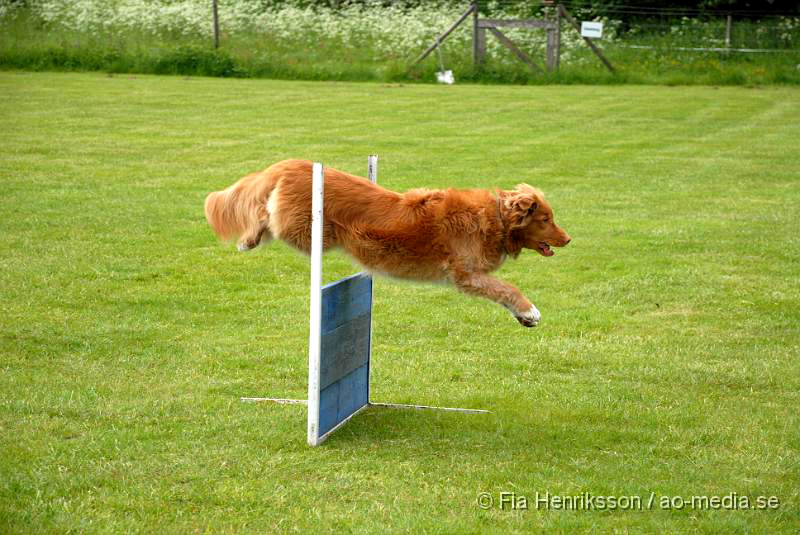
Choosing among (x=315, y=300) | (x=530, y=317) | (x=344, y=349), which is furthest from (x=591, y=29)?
(x=315, y=300)

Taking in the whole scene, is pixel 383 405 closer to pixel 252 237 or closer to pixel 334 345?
pixel 334 345

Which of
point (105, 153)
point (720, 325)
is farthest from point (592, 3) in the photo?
point (720, 325)

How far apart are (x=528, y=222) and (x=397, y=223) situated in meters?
0.84

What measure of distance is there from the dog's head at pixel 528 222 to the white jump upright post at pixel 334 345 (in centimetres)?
97

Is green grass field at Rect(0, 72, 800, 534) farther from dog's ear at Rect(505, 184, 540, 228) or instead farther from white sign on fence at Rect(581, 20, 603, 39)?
white sign on fence at Rect(581, 20, 603, 39)

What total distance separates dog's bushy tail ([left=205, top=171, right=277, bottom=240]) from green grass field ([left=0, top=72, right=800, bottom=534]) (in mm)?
943

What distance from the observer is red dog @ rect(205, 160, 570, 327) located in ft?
18.9

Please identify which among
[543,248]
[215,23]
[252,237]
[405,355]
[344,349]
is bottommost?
[405,355]

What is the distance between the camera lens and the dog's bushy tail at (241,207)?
19.0ft

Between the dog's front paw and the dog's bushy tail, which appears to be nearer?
the dog's bushy tail

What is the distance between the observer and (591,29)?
2931 cm

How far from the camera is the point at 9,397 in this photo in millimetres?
6613

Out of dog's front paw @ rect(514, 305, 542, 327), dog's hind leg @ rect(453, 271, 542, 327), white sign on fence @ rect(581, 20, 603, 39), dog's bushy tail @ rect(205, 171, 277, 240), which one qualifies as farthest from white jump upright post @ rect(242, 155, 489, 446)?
white sign on fence @ rect(581, 20, 603, 39)

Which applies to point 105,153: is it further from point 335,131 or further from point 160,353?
point 160,353
